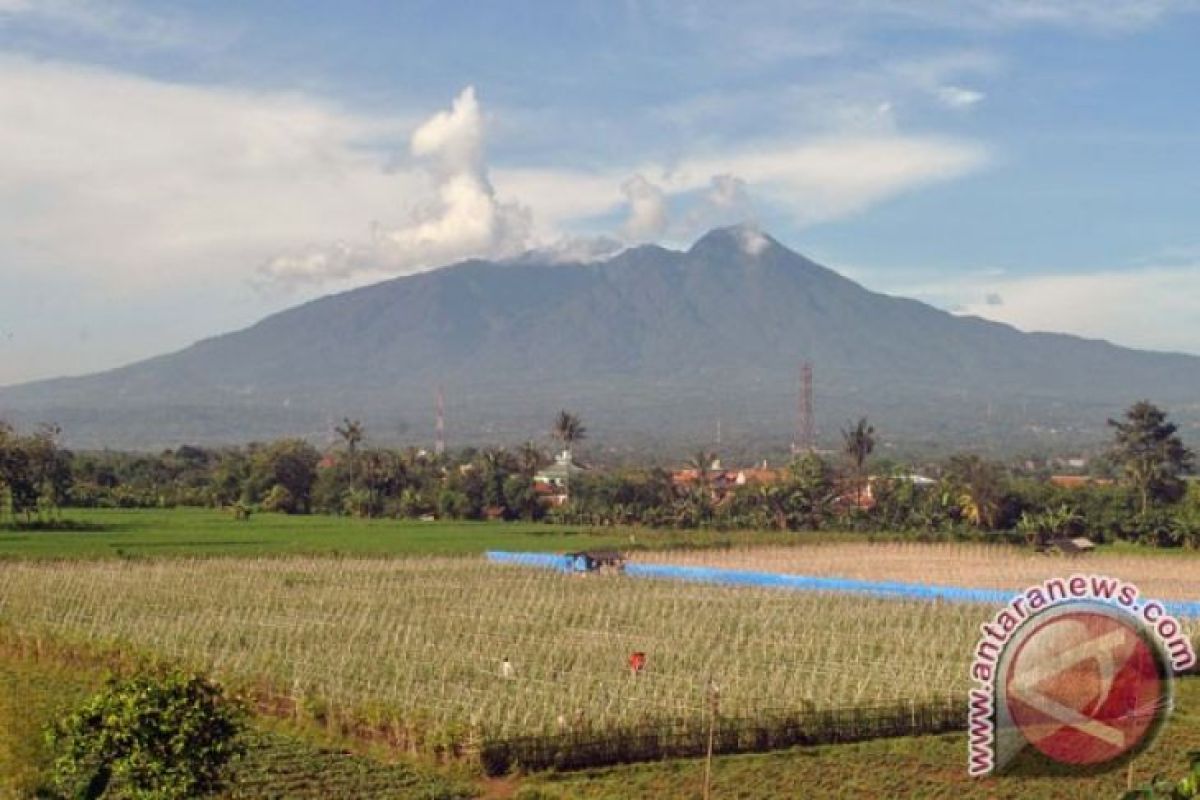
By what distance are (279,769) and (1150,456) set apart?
61143mm

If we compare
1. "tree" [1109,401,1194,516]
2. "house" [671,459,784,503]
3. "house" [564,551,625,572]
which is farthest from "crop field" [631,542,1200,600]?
"house" [671,459,784,503]

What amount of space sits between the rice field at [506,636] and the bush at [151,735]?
19.3ft

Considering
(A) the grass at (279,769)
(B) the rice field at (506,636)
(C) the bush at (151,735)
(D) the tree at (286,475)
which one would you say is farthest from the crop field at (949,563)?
(D) the tree at (286,475)

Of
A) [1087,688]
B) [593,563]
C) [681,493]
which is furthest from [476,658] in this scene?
[681,493]

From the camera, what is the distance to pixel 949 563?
54719mm

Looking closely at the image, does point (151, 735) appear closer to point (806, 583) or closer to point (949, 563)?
point (806, 583)

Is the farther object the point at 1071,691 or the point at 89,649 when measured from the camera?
the point at 89,649

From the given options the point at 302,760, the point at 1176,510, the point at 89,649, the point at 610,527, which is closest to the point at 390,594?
the point at 89,649

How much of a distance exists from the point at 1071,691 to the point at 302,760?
1075cm

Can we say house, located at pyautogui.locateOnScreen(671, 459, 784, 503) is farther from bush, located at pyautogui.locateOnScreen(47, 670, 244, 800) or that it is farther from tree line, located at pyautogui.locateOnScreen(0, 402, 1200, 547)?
bush, located at pyautogui.locateOnScreen(47, 670, 244, 800)

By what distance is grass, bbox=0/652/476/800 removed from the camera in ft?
51.6

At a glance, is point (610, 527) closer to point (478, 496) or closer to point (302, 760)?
point (478, 496)

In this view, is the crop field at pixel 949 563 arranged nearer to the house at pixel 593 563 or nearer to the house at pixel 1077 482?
the house at pixel 593 563

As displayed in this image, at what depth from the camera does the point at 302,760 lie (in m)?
20.4
